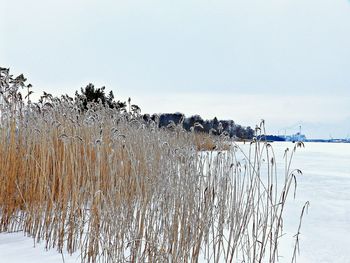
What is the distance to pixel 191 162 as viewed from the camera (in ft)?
8.11

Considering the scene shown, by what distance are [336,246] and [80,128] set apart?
2316 millimetres

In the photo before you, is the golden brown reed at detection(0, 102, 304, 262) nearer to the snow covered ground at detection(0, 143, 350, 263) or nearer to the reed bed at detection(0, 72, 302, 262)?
the reed bed at detection(0, 72, 302, 262)

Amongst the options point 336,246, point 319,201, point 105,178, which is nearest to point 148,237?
point 105,178

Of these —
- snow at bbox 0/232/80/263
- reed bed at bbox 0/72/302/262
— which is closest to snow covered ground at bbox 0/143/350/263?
snow at bbox 0/232/80/263

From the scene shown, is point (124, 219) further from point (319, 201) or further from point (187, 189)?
point (319, 201)

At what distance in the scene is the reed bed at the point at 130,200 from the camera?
84.4 inches

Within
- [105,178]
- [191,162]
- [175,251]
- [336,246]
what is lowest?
[336,246]

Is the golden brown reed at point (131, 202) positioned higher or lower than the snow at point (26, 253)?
higher

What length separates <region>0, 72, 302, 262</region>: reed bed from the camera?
2143mm

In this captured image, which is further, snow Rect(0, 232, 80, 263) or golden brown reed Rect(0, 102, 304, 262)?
snow Rect(0, 232, 80, 263)

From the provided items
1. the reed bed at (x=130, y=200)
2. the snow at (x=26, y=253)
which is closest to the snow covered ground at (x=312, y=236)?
the snow at (x=26, y=253)

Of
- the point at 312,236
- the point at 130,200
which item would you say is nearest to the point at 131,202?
the point at 130,200

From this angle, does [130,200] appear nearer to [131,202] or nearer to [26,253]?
[131,202]

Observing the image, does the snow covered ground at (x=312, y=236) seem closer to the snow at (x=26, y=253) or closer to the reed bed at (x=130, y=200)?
the snow at (x=26, y=253)
